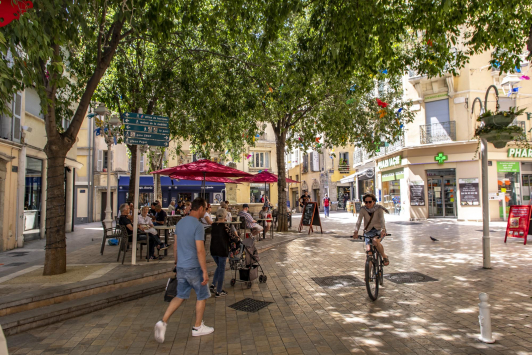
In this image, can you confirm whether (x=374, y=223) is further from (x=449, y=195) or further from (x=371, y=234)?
(x=449, y=195)

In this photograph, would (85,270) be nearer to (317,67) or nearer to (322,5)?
(317,67)

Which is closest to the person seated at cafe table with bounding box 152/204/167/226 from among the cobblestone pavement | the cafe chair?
the cafe chair

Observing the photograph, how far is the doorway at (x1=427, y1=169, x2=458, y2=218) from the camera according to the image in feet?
72.8

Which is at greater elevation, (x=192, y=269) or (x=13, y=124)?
(x=13, y=124)

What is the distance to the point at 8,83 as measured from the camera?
3887 millimetres

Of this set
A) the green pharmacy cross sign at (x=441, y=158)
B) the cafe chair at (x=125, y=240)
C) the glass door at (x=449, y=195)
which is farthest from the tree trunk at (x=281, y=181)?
the glass door at (x=449, y=195)

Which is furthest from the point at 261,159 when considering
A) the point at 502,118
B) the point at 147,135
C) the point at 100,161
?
the point at 502,118

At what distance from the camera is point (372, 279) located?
18.7 feet

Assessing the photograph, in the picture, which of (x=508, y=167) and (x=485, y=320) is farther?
(x=508, y=167)

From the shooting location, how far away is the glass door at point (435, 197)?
74.1 feet

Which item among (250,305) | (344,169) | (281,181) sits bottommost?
(250,305)

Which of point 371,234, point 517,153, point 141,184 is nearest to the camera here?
point 371,234

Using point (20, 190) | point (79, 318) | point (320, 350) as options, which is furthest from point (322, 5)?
point (20, 190)

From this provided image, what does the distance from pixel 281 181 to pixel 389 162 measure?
1377cm
